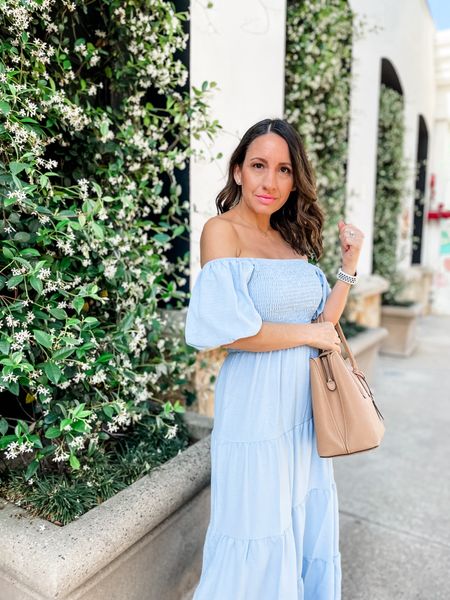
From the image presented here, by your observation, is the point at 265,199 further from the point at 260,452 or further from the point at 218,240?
the point at 260,452

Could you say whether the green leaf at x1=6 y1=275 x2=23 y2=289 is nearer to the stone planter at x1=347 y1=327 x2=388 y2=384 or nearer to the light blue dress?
the light blue dress

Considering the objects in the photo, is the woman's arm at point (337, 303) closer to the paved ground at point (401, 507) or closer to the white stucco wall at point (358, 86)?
the white stucco wall at point (358, 86)

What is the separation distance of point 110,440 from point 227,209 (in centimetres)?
113

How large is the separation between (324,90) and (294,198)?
2936mm

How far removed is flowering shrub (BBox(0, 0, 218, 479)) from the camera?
1.50m

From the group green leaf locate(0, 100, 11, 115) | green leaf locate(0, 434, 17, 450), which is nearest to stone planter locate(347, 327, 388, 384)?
green leaf locate(0, 434, 17, 450)

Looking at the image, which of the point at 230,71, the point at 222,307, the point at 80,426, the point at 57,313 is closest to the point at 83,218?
the point at 57,313

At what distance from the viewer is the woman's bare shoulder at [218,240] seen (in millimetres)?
1467

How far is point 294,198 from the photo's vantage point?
69.5 inches

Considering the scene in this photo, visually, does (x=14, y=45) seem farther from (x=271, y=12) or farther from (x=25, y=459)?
(x=271, y=12)

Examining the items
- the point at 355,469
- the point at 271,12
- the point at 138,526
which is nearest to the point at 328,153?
the point at 271,12

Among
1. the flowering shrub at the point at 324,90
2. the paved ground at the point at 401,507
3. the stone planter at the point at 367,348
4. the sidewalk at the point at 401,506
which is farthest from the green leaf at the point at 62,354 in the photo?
the stone planter at the point at 367,348

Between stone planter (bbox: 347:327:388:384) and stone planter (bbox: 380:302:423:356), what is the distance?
4.40 ft

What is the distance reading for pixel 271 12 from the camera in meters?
3.08
